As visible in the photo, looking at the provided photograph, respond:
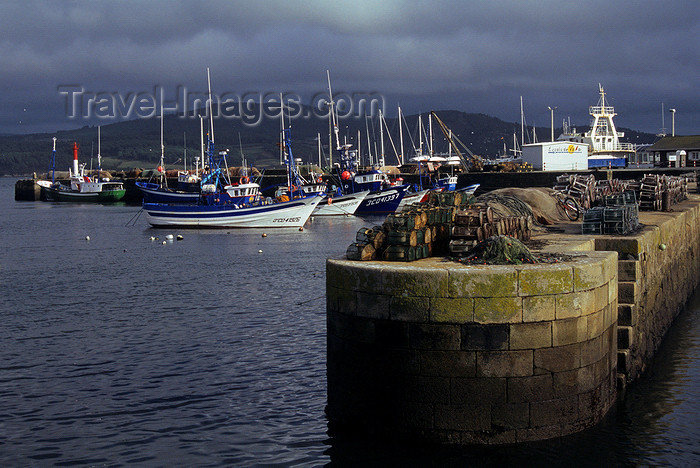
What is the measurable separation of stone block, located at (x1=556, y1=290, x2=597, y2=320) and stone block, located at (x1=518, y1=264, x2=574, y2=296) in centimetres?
12

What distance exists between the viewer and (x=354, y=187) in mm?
82938

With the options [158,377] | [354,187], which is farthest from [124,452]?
[354,187]

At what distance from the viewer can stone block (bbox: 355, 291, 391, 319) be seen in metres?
11.2

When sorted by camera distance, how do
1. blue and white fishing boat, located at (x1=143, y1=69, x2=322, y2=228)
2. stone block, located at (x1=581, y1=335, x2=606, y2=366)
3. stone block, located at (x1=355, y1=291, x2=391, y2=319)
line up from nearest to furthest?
stone block, located at (x1=355, y1=291, x2=391, y2=319)
stone block, located at (x1=581, y1=335, x2=606, y2=366)
blue and white fishing boat, located at (x1=143, y1=69, x2=322, y2=228)

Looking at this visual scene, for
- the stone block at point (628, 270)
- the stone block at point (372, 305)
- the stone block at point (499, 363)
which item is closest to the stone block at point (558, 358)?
the stone block at point (499, 363)

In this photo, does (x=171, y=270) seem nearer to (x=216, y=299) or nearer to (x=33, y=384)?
(x=216, y=299)

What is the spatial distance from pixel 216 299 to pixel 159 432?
13.6 meters

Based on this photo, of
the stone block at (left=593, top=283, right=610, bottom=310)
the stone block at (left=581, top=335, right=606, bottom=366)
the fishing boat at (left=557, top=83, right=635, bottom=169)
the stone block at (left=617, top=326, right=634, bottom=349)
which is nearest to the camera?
the stone block at (left=581, top=335, right=606, bottom=366)

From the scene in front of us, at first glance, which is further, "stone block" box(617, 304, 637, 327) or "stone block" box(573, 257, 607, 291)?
"stone block" box(617, 304, 637, 327)

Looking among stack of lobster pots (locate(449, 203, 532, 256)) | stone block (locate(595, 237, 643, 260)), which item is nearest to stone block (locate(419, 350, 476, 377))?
stack of lobster pots (locate(449, 203, 532, 256))

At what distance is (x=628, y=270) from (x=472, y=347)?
5.96 metres

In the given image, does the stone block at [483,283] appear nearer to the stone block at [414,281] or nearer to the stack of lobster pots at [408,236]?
the stone block at [414,281]

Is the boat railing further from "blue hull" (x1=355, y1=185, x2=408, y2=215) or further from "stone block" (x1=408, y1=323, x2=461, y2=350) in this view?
"stone block" (x1=408, y1=323, x2=461, y2=350)

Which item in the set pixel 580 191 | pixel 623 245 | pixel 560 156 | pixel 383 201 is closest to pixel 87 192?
pixel 383 201
